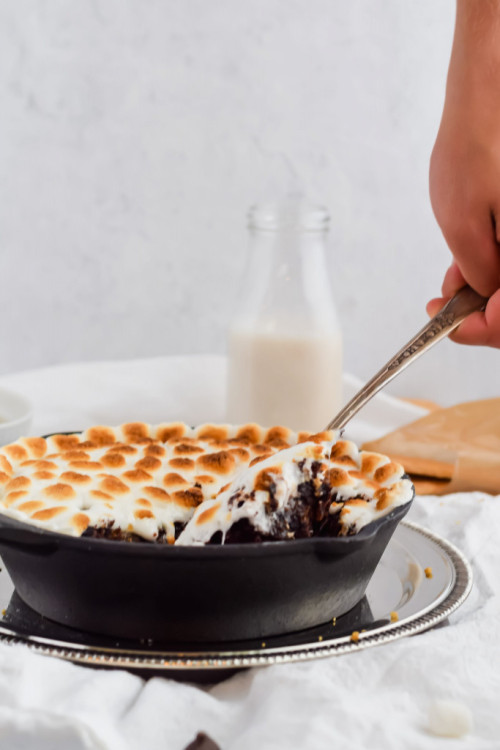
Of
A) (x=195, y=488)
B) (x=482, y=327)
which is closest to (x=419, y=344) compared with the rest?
(x=482, y=327)

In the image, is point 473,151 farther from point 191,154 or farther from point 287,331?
point 191,154

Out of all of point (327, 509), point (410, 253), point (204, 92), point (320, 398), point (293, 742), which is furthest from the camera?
point (410, 253)

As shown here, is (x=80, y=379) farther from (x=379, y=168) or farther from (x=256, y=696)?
(x=256, y=696)

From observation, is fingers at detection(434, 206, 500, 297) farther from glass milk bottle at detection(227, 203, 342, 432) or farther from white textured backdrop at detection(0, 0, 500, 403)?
white textured backdrop at detection(0, 0, 500, 403)

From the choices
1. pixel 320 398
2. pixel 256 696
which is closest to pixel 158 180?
pixel 320 398

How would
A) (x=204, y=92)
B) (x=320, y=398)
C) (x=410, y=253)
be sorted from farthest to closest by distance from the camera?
(x=410, y=253) → (x=204, y=92) → (x=320, y=398)

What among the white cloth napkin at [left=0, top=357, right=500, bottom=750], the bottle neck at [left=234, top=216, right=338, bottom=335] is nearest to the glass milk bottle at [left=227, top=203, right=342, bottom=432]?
the bottle neck at [left=234, top=216, right=338, bottom=335]
